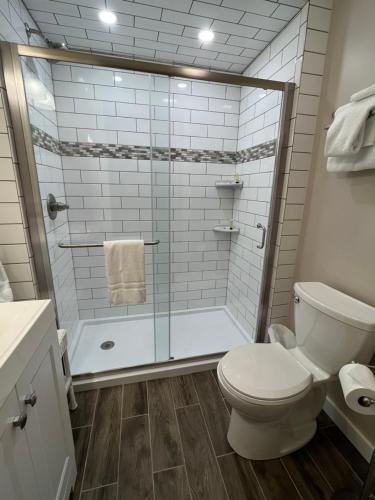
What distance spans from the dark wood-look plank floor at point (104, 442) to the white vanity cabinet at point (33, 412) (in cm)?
15

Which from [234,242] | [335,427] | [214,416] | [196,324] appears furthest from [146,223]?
[335,427]

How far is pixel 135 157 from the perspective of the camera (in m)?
2.02

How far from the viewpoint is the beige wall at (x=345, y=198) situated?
1124 mm

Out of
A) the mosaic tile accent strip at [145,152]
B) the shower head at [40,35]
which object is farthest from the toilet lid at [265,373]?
the shower head at [40,35]

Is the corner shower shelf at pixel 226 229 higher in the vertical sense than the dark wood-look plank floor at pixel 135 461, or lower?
higher

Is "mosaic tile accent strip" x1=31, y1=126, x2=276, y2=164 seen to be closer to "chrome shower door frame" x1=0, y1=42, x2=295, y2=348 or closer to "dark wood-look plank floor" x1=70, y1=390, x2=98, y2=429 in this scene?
"chrome shower door frame" x1=0, y1=42, x2=295, y2=348

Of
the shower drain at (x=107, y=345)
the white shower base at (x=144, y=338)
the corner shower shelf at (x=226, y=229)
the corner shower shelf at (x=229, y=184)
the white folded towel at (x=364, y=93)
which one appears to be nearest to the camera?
the white folded towel at (x=364, y=93)

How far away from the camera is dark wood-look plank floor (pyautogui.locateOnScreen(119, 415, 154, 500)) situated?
3.49ft

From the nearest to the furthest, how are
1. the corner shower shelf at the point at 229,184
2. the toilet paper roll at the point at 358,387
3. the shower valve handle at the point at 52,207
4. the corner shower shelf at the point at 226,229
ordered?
the toilet paper roll at the point at 358,387 → the shower valve handle at the point at 52,207 → the corner shower shelf at the point at 229,184 → the corner shower shelf at the point at 226,229

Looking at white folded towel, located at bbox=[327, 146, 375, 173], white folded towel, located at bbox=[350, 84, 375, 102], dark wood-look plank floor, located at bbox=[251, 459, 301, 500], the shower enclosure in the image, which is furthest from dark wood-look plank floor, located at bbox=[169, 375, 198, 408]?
white folded towel, located at bbox=[350, 84, 375, 102]

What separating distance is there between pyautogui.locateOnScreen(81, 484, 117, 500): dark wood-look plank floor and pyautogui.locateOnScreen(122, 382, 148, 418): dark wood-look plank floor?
36 cm

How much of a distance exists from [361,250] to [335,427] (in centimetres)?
108

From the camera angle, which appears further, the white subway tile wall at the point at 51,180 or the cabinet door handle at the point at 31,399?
the white subway tile wall at the point at 51,180

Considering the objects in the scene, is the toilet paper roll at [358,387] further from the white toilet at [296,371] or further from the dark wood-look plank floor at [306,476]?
the dark wood-look plank floor at [306,476]
